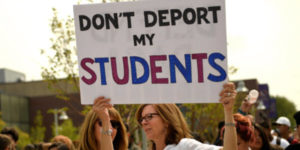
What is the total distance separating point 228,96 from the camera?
397 cm

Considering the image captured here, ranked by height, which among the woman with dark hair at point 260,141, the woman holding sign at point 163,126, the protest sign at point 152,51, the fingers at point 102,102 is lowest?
the woman with dark hair at point 260,141

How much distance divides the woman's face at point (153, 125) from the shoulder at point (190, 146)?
0.14m

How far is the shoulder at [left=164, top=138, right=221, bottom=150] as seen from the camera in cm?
439

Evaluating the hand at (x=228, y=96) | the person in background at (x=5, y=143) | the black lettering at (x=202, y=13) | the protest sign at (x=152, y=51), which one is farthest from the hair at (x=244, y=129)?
the person in background at (x=5, y=143)

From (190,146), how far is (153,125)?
0.47 metres

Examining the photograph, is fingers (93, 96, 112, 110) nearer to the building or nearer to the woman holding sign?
the woman holding sign

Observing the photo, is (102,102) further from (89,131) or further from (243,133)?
(243,133)

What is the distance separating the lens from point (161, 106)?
488 cm

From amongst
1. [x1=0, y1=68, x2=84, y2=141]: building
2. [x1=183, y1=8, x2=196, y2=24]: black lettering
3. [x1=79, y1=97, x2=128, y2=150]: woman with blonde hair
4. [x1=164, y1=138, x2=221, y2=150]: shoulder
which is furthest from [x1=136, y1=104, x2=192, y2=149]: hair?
[x1=0, y1=68, x2=84, y2=141]: building

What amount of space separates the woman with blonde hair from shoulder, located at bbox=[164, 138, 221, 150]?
0.54m

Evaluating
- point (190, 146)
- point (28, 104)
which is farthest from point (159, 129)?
point (28, 104)

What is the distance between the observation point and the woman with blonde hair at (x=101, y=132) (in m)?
4.67

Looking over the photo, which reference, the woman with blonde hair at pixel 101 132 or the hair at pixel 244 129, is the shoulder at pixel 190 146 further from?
the hair at pixel 244 129

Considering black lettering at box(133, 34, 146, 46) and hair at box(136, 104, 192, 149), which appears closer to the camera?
black lettering at box(133, 34, 146, 46)
